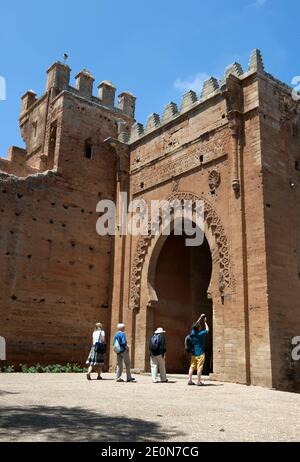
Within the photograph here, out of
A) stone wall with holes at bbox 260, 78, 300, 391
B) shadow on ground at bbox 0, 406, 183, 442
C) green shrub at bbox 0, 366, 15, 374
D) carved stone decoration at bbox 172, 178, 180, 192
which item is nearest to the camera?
shadow on ground at bbox 0, 406, 183, 442

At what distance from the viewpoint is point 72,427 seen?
4691 millimetres

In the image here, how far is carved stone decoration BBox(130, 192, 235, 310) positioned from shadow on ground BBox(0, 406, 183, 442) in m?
7.07

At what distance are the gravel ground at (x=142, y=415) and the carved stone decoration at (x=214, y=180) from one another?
645cm

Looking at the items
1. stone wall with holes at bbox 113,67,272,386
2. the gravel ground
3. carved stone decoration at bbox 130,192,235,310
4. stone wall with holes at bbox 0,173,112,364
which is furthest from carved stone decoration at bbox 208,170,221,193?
the gravel ground

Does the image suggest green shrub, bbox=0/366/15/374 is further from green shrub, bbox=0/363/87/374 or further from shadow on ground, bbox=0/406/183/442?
shadow on ground, bbox=0/406/183/442

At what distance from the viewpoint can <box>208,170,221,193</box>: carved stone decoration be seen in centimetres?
1346

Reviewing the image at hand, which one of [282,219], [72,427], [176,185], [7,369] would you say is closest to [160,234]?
[176,185]

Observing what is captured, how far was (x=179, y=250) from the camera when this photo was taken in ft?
56.5

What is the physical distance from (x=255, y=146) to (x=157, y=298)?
5930mm

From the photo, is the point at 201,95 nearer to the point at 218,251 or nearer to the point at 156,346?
the point at 218,251

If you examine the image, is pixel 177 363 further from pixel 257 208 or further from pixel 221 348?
pixel 257 208

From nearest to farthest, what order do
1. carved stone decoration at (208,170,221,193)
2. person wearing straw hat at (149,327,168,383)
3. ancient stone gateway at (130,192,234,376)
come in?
person wearing straw hat at (149,327,168,383)
ancient stone gateway at (130,192,234,376)
carved stone decoration at (208,170,221,193)

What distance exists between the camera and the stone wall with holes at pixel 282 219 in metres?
11.1

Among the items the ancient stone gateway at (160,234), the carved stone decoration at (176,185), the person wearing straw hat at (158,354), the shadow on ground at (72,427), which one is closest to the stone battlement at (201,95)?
the ancient stone gateway at (160,234)
